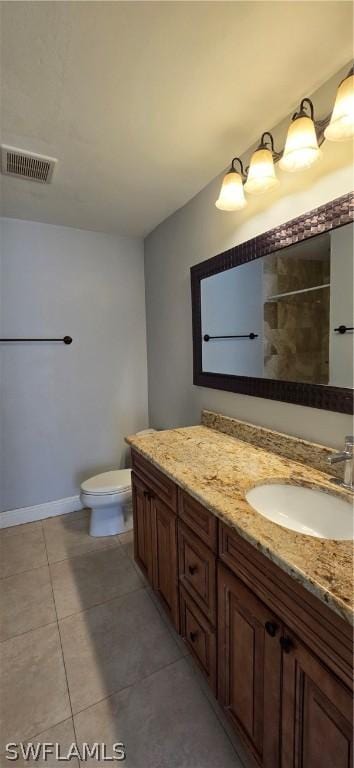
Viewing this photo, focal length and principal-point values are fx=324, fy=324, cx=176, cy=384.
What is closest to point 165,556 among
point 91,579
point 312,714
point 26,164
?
point 91,579

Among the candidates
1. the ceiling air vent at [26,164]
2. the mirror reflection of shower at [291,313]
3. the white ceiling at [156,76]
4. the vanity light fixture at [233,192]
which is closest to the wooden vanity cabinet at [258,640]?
the mirror reflection of shower at [291,313]

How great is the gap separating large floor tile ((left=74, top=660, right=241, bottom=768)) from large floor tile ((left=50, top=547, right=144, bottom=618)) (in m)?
0.51

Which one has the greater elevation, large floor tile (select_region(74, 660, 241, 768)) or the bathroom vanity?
the bathroom vanity

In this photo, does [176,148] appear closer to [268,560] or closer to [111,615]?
[268,560]

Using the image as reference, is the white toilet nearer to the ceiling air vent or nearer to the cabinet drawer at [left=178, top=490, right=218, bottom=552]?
the cabinet drawer at [left=178, top=490, right=218, bottom=552]

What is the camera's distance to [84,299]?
257 cm

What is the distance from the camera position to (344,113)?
3.16ft

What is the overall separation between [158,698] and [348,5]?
2.33 meters

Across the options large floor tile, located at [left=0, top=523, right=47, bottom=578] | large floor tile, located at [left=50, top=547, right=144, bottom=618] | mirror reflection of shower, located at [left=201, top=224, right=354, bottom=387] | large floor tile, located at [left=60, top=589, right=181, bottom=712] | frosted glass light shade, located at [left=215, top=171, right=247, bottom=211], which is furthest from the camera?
large floor tile, located at [left=0, top=523, right=47, bottom=578]

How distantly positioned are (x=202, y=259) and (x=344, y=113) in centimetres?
104

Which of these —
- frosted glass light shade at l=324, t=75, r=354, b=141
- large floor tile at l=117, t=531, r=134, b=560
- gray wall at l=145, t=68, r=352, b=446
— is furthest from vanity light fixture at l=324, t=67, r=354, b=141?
large floor tile at l=117, t=531, r=134, b=560

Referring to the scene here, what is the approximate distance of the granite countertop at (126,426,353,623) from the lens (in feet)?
2.18

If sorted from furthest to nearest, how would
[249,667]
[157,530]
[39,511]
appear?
[39,511], [157,530], [249,667]

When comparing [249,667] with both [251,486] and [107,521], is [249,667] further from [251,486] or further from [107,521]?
[107,521]
